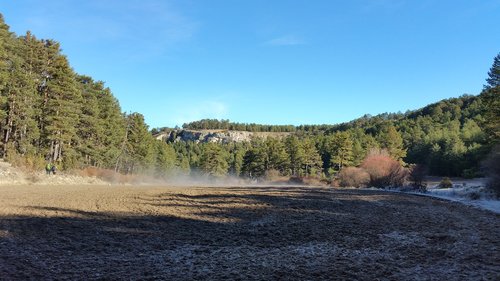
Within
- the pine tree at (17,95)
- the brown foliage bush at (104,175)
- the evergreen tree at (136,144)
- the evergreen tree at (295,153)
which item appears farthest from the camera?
the evergreen tree at (295,153)

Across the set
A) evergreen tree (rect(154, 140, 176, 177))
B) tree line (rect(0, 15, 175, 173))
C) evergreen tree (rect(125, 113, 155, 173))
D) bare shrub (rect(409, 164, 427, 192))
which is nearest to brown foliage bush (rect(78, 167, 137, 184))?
tree line (rect(0, 15, 175, 173))

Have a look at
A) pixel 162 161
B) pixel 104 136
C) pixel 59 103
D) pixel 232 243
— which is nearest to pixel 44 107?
pixel 59 103

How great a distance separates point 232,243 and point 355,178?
165ft

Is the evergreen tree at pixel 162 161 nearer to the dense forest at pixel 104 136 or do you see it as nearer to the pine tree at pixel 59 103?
the dense forest at pixel 104 136

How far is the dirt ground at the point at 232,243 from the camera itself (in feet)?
30.5

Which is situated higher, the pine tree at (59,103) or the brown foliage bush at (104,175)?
the pine tree at (59,103)

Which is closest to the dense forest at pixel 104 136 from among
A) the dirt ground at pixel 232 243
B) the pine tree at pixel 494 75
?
the pine tree at pixel 494 75

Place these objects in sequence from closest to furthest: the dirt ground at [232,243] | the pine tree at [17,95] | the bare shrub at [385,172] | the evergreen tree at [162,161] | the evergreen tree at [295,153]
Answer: the dirt ground at [232,243]
the pine tree at [17,95]
the bare shrub at [385,172]
the evergreen tree at [162,161]
the evergreen tree at [295,153]

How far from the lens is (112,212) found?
59.6 feet

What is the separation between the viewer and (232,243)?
13039 mm

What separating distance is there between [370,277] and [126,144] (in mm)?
74921

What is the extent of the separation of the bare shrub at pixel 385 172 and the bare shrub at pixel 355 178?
2.50 feet

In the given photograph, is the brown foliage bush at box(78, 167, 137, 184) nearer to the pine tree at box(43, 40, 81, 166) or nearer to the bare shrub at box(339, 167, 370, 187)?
the pine tree at box(43, 40, 81, 166)

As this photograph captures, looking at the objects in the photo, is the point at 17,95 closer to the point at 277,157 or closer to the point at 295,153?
the point at 277,157
